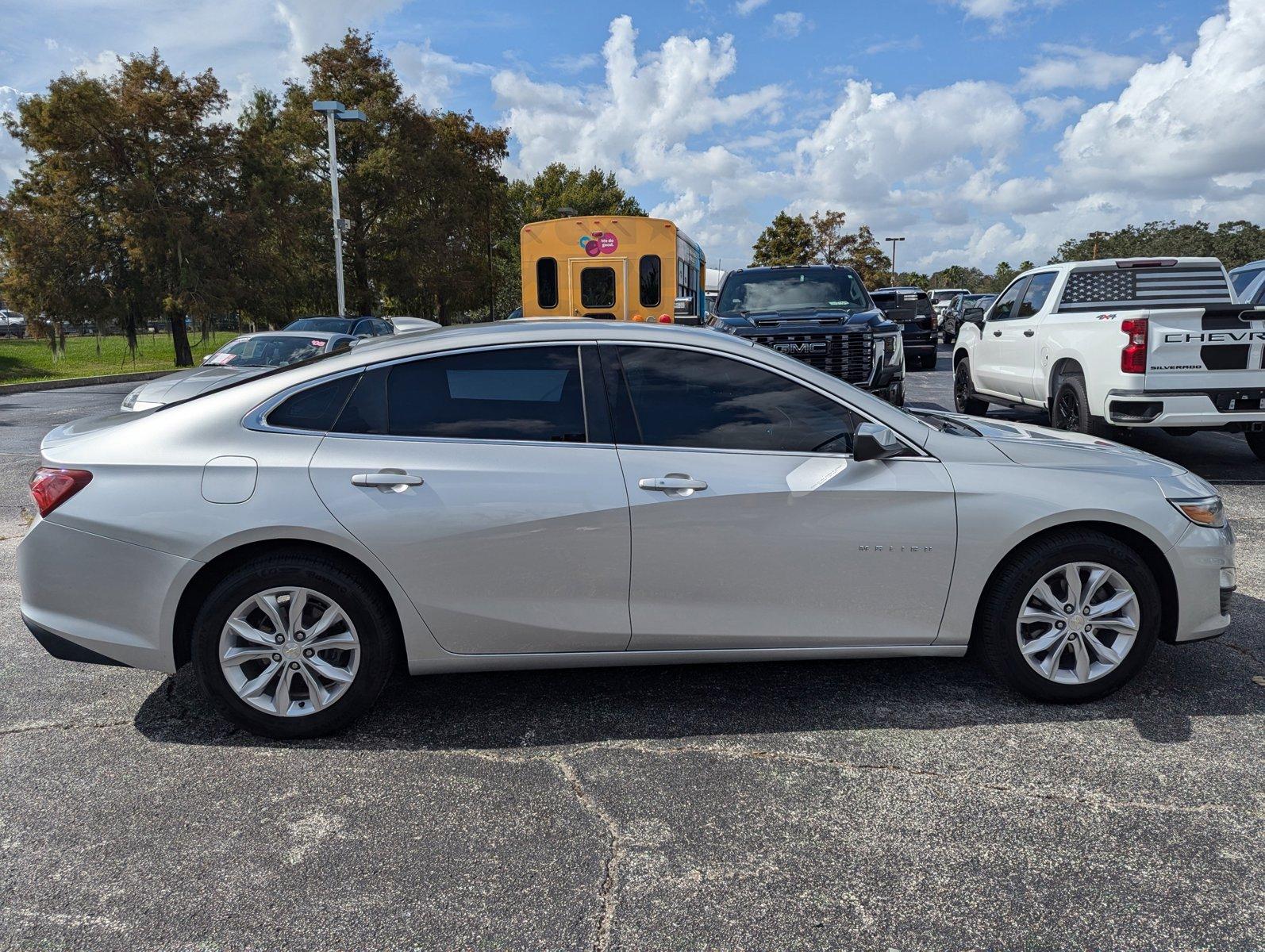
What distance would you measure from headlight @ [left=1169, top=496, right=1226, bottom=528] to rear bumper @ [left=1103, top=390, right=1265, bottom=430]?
4597mm

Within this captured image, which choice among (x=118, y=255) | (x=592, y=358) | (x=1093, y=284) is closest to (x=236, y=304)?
(x=118, y=255)

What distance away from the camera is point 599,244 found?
14.6 meters

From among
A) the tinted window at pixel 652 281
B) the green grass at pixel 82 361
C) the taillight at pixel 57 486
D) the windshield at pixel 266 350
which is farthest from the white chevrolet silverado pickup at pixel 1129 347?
the green grass at pixel 82 361

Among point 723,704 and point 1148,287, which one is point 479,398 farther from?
point 1148,287

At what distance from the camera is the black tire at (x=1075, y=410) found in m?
8.55

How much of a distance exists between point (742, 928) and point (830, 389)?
2.04 meters

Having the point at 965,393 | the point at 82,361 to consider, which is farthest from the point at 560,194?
the point at 965,393

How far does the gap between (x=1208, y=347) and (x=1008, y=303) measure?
3.51 meters

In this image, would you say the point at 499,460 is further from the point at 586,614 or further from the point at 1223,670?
the point at 1223,670

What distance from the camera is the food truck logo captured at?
14.6 meters

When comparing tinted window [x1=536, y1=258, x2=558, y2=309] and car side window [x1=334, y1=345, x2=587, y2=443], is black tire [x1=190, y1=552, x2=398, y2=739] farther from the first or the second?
tinted window [x1=536, y1=258, x2=558, y2=309]

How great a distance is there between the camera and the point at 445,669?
366cm

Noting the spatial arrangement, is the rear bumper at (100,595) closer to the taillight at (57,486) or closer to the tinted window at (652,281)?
the taillight at (57,486)

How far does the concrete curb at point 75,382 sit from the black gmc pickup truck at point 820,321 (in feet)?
55.1
